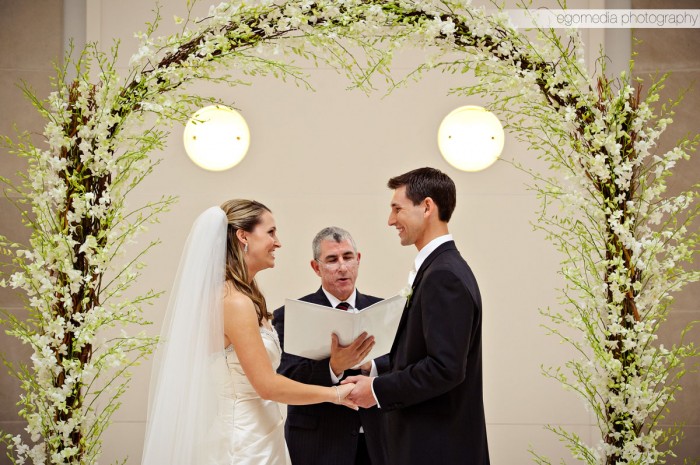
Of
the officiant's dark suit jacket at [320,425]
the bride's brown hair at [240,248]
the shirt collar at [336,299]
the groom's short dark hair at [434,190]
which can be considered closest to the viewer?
the groom's short dark hair at [434,190]

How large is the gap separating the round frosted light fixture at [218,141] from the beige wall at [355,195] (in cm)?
11

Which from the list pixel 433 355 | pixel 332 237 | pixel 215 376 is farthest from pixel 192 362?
pixel 332 237

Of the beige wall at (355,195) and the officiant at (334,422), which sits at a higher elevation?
the beige wall at (355,195)

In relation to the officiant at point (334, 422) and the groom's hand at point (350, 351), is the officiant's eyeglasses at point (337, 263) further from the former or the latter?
the groom's hand at point (350, 351)

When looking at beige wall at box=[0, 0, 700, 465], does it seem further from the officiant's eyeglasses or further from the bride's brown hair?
the bride's brown hair

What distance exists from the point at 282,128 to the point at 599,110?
277 cm

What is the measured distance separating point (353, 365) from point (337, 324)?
A: 9.9 inches

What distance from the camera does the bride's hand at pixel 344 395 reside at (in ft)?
11.3

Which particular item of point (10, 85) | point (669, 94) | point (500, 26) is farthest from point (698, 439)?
point (10, 85)

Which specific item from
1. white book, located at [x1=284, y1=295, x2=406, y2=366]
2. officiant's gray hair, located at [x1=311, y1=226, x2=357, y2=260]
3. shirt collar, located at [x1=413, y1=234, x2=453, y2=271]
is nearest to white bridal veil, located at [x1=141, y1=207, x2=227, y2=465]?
white book, located at [x1=284, y1=295, x2=406, y2=366]

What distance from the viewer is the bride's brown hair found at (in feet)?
11.3

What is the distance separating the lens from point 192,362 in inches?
130

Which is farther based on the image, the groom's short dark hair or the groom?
the groom's short dark hair

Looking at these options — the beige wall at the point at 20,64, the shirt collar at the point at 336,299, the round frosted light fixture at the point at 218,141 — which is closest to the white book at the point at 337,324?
the shirt collar at the point at 336,299
